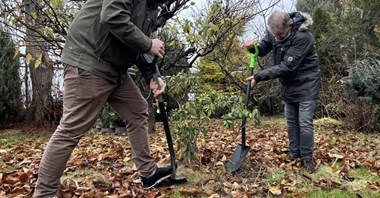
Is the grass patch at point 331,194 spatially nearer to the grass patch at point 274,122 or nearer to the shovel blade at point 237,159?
the shovel blade at point 237,159

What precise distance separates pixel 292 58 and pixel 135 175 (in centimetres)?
194

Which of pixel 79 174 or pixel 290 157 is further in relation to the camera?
pixel 290 157

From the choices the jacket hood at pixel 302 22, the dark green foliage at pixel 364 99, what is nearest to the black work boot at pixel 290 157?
the jacket hood at pixel 302 22

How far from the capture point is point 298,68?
4031mm

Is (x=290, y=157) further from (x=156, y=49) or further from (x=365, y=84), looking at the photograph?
(x=365, y=84)

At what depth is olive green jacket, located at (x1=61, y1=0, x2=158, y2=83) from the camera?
7.95 feet

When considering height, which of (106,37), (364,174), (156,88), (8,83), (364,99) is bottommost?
(364,174)

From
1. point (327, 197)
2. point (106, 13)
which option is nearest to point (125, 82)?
point (106, 13)

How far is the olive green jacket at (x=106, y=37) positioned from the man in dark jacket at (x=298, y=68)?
64.8 inches

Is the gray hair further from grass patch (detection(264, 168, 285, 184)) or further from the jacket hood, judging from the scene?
grass patch (detection(264, 168, 285, 184))

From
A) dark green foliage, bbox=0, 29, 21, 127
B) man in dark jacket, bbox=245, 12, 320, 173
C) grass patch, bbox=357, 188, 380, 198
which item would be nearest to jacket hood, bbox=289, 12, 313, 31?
man in dark jacket, bbox=245, 12, 320, 173

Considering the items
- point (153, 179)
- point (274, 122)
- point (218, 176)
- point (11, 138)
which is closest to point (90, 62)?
point (153, 179)

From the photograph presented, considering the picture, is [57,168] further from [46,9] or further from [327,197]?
[46,9]

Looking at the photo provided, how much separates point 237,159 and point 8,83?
767 centimetres
